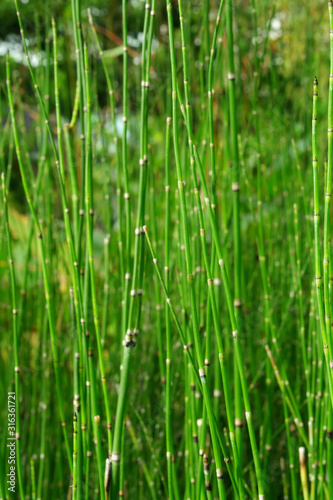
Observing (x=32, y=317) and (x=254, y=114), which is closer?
(x=254, y=114)

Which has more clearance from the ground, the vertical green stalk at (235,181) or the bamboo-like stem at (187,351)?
the vertical green stalk at (235,181)

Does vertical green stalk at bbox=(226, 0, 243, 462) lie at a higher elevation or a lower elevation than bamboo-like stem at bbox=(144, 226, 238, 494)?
higher

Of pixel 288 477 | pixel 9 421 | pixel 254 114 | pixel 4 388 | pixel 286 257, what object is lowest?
pixel 288 477

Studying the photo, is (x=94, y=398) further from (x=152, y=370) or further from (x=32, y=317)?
(x=32, y=317)

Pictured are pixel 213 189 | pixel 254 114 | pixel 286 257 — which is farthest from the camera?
pixel 286 257

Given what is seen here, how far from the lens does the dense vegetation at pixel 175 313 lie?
0.59 m

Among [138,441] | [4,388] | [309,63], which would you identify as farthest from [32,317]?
[309,63]

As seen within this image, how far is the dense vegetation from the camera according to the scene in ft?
1.93

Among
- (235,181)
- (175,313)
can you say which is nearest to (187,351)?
(175,313)

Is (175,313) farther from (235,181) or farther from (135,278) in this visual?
(235,181)

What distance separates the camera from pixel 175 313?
2.11ft

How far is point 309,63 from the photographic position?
1.26 meters

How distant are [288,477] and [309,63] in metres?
0.96

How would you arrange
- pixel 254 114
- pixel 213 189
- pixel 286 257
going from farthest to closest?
pixel 286 257, pixel 254 114, pixel 213 189
